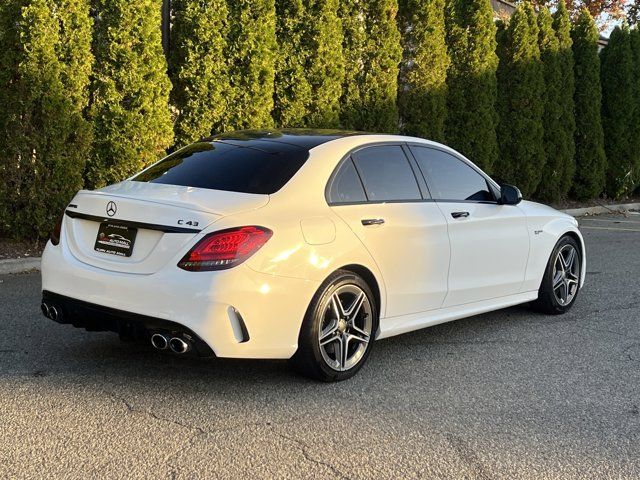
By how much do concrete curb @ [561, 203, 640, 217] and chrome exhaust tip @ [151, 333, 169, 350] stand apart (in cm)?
1343

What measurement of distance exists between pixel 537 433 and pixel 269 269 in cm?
168

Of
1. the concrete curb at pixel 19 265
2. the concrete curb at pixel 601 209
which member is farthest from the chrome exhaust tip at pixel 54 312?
the concrete curb at pixel 601 209

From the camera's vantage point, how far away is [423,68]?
1332cm

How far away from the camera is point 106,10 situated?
352 inches

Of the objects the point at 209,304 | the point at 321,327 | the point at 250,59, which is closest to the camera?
the point at 209,304

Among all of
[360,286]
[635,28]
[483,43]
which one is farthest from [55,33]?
[635,28]

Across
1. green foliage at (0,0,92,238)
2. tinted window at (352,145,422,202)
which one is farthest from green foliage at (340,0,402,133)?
tinted window at (352,145,422,202)

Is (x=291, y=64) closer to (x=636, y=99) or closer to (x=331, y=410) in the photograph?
(x=331, y=410)

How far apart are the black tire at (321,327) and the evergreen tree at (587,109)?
45.9 feet

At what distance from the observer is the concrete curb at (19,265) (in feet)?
25.8

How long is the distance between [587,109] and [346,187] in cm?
1397

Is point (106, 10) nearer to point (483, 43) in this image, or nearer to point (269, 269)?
point (269, 269)

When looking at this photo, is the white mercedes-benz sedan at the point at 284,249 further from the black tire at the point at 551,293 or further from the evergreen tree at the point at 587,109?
→ the evergreen tree at the point at 587,109

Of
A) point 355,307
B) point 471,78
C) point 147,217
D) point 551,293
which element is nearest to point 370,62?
point 471,78
